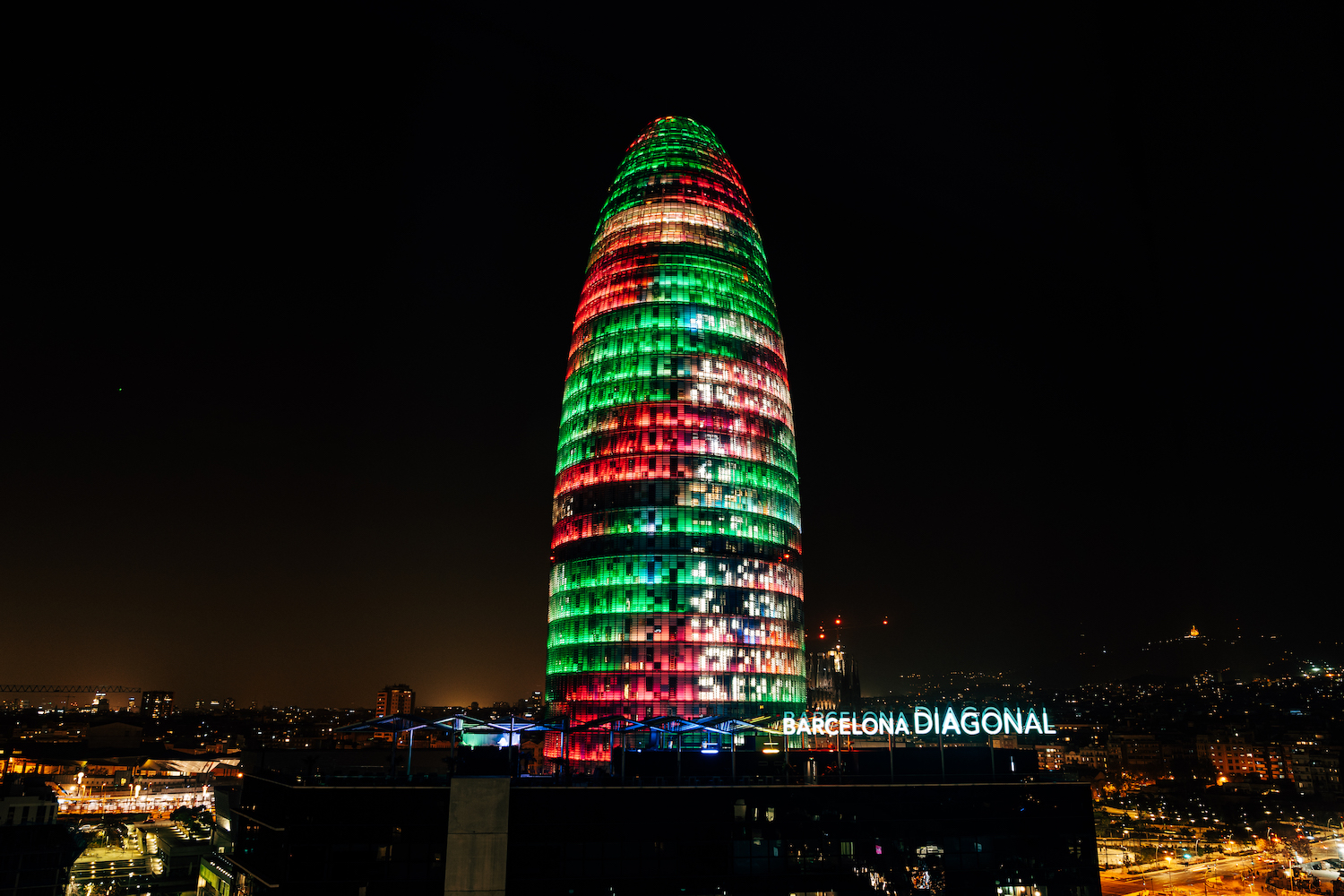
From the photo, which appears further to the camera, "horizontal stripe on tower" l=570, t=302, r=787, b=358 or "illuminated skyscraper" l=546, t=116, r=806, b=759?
"horizontal stripe on tower" l=570, t=302, r=787, b=358

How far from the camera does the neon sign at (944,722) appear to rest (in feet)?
284

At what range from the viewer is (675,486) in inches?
5182

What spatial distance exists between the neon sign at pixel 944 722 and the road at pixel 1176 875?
2209 inches

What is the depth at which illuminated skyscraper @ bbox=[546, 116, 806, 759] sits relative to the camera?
422 ft

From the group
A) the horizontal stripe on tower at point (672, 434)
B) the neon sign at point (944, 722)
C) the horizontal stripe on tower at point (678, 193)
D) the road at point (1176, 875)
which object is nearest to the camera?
the neon sign at point (944, 722)

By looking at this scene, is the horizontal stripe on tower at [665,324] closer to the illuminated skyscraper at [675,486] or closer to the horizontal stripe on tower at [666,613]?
the illuminated skyscraper at [675,486]

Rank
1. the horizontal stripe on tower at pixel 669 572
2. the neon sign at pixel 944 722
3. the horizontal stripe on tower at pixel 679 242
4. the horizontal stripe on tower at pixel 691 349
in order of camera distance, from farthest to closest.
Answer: the horizontal stripe on tower at pixel 679 242
the horizontal stripe on tower at pixel 691 349
the horizontal stripe on tower at pixel 669 572
the neon sign at pixel 944 722

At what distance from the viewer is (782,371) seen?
5866 inches

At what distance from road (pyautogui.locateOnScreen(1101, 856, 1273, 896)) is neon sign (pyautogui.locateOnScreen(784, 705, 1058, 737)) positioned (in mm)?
56103

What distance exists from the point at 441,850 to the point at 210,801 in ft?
466

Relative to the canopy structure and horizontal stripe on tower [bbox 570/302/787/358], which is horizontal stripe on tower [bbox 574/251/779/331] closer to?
horizontal stripe on tower [bbox 570/302/787/358]

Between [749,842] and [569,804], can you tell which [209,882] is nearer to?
[569,804]

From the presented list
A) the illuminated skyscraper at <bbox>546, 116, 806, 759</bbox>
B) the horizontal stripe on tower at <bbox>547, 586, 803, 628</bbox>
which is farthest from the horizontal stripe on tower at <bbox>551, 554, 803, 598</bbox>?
the horizontal stripe on tower at <bbox>547, 586, 803, 628</bbox>

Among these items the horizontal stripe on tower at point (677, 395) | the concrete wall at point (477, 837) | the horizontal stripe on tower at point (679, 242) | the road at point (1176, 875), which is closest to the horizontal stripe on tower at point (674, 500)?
the horizontal stripe on tower at point (677, 395)
